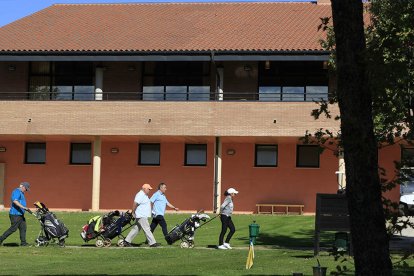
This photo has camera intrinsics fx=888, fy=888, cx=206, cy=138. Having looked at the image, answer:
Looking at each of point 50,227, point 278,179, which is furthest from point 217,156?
point 50,227

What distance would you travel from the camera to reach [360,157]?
292 inches

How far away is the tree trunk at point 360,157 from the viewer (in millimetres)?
7430

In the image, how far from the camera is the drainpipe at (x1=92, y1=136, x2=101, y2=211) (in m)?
35.4

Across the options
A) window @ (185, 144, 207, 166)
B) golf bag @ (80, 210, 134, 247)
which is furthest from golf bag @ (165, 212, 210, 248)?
window @ (185, 144, 207, 166)

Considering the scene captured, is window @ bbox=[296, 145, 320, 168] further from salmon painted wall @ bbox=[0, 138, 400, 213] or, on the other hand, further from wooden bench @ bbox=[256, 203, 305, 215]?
wooden bench @ bbox=[256, 203, 305, 215]

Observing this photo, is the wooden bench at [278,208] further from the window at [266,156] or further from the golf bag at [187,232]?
the golf bag at [187,232]

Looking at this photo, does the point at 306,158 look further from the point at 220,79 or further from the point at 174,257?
the point at 174,257

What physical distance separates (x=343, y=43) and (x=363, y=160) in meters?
1.01

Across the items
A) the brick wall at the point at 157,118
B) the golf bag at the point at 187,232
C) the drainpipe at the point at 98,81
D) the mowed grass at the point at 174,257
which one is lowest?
the mowed grass at the point at 174,257

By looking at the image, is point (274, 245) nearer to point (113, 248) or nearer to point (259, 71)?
point (113, 248)

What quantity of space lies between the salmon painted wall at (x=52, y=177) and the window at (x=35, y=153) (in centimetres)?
21

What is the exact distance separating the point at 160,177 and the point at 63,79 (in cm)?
586

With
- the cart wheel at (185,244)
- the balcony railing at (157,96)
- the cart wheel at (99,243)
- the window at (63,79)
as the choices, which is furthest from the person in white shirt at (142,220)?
the window at (63,79)

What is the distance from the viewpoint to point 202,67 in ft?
121
